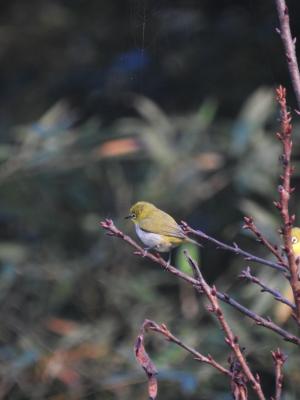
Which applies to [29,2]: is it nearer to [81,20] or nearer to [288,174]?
[81,20]

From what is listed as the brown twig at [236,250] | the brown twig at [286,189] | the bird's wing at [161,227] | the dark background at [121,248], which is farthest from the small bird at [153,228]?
the dark background at [121,248]

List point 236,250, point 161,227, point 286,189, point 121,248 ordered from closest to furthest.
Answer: point 286,189
point 236,250
point 161,227
point 121,248

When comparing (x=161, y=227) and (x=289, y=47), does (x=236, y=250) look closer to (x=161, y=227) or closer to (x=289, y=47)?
(x=289, y=47)

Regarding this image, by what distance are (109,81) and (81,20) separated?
76 centimetres

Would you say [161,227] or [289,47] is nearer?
[289,47]

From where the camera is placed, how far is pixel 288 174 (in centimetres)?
112

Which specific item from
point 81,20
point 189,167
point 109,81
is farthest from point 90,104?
point 189,167

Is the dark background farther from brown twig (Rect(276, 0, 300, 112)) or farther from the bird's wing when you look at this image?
brown twig (Rect(276, 0, 300, 112))

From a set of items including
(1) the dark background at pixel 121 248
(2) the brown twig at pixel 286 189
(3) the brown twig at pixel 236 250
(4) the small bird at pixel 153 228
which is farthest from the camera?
(1) the dark background at pixel 121 248

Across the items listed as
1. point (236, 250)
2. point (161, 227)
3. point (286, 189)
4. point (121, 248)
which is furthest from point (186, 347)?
point (121, 248)

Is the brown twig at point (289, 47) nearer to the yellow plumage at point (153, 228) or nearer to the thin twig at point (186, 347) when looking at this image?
the thin twig at point (186, 347)

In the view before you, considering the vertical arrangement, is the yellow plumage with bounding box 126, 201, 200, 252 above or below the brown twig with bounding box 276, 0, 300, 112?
below

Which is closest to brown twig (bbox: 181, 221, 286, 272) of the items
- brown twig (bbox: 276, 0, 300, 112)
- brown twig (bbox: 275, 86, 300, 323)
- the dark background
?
brown twig (bbox: 275, 86, 300, 323)

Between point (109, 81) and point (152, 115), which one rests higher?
point (152, 115)
